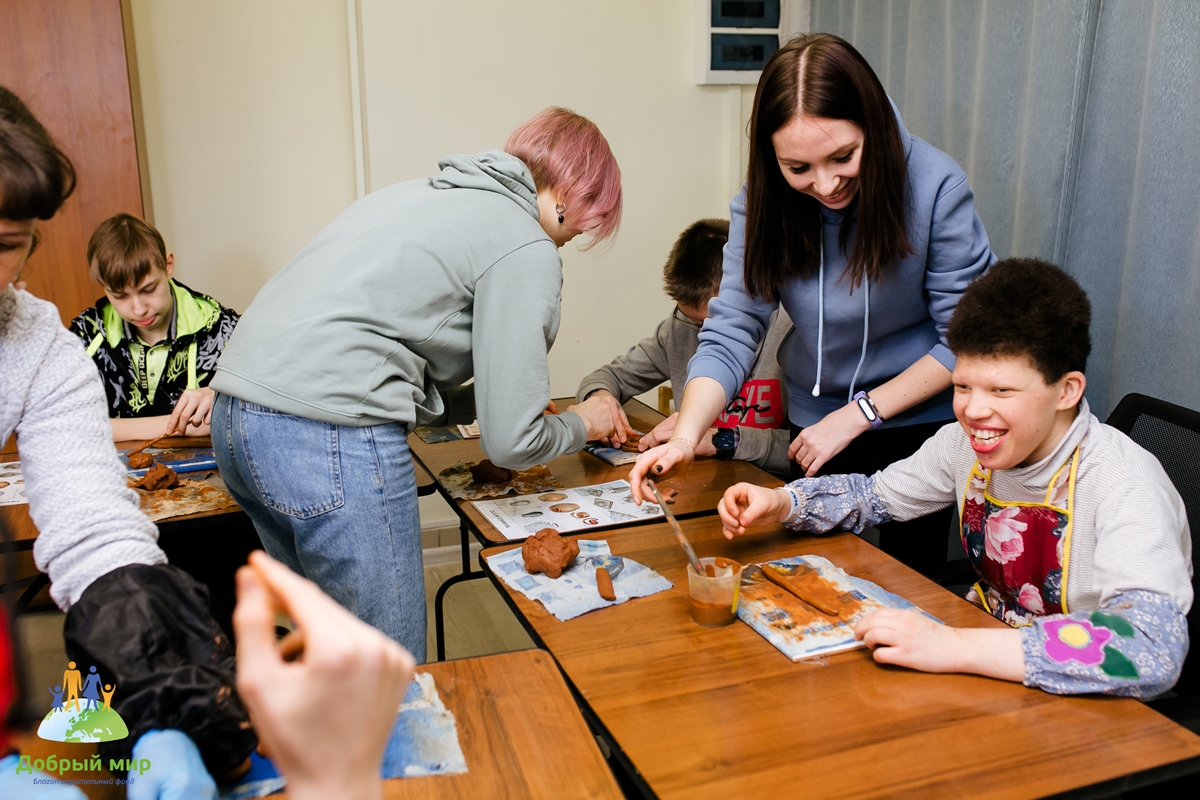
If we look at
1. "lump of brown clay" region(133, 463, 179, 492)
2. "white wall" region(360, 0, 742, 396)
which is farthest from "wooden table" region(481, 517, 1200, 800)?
"white wall" region(360, 0, 742, 396)

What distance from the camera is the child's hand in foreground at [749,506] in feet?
5.30

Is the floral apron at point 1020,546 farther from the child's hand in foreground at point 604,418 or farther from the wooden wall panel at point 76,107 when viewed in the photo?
the wooden wall panel at point 76,107

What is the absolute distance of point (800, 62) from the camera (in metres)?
1.68

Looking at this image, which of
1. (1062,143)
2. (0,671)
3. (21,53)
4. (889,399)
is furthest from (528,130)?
(21,53)

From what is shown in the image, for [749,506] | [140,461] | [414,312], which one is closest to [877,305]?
[749,506]

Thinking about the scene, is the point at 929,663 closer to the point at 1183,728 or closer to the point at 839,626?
the point at 839,626

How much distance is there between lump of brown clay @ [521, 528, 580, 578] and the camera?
1.52 m

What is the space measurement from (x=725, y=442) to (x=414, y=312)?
3.22 ft

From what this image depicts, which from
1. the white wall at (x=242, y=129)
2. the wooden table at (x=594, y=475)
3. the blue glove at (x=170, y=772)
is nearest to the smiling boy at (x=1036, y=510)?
the wooden table at (x=594, y=475)

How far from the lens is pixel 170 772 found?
82cm

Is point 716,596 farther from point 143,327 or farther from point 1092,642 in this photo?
point 143,327

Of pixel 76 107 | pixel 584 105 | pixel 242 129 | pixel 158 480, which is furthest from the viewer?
pixel 584 105

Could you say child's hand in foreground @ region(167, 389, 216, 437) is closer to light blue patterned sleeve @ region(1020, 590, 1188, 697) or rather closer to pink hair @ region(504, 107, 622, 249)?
pink hair @ region(504, 107, 622, 249)

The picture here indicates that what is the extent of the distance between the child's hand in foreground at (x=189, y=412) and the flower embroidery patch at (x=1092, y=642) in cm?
211
